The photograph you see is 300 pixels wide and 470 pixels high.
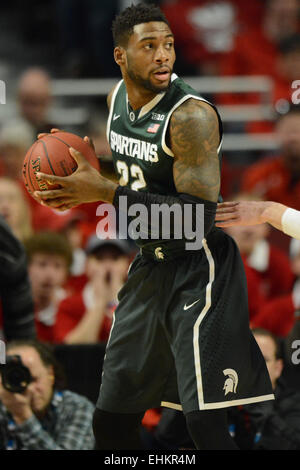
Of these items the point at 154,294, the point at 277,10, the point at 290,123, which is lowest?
the point at 154,294

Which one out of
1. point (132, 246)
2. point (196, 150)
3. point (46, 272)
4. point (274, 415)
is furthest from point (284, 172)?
point (196, 150)

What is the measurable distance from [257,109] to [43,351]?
4.14 metres

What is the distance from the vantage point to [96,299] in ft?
18.3

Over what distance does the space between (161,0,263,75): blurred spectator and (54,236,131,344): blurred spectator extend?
318 cm

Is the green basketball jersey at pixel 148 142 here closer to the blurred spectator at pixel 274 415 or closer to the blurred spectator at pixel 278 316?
the blurred spectator at pixel 274 415

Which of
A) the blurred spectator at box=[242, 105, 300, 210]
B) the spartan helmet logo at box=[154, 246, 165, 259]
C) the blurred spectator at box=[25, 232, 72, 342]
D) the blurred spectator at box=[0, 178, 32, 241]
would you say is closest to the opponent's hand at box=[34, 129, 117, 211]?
the spartan helmet logo at box=[154, 246, 165, 259]

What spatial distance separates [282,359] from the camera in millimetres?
4703

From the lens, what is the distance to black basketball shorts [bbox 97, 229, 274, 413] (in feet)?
11.4

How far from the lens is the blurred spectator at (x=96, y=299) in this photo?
5.46 meters

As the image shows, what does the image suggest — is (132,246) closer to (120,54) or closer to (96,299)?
(96,299)

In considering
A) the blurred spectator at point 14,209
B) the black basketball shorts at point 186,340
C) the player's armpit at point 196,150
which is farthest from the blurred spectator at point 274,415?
the blurred spectator at point 14,209

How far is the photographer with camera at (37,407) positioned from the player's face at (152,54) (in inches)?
62.8

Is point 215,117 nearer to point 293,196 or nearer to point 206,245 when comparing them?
point 206,245

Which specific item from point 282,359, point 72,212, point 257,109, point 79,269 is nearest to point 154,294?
point 282,359
